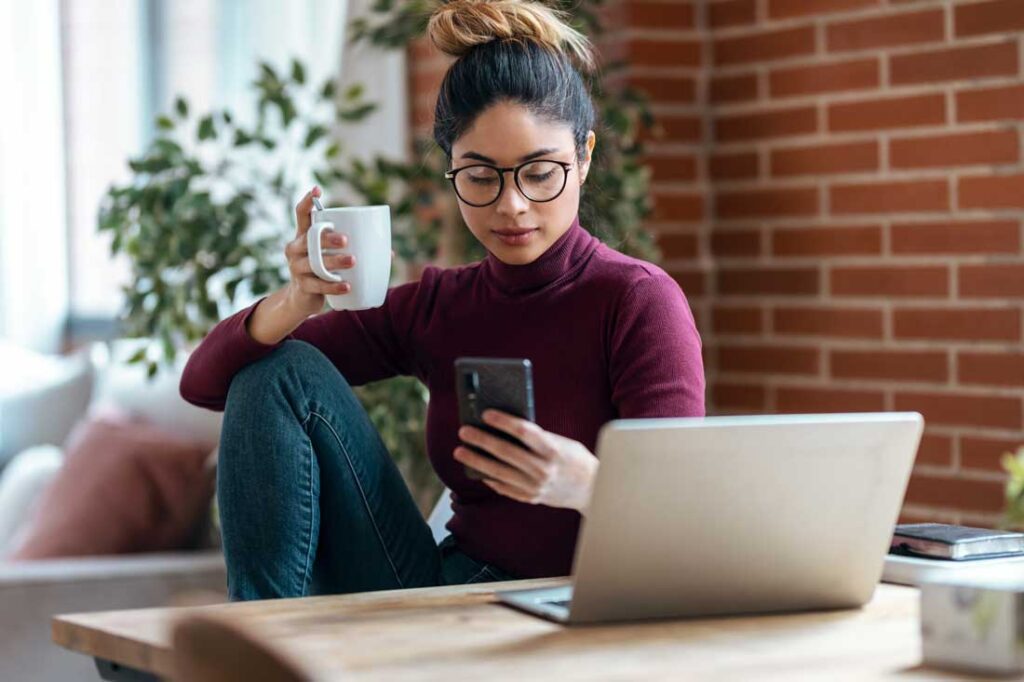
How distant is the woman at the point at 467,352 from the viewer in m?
1.61

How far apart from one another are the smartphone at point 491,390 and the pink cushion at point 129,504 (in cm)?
185

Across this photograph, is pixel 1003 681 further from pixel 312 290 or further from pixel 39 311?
pixel 39 311

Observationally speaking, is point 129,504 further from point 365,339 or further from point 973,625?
point 973,625

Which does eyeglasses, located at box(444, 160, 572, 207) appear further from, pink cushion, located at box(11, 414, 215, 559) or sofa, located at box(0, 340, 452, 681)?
pink cushion, located at box(11, 414, 215, 559)

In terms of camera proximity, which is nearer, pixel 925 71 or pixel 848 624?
pixel 848 624

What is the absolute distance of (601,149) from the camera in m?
1.98

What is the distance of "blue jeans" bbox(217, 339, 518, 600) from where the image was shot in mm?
1599

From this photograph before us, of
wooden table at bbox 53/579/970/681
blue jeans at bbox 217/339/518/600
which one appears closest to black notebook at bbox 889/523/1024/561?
wooden table at bbox 53/579/970/681

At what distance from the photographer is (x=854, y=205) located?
2.65 m

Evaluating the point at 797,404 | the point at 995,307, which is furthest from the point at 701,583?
the point at 797,404

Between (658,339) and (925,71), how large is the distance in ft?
3.68

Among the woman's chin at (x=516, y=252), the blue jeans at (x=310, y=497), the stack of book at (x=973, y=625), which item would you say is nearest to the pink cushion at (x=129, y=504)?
the blue jeans at (x=310, y=497)

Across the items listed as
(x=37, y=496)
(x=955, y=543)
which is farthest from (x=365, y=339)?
(x=37, y=496)

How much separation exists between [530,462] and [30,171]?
3866mm
